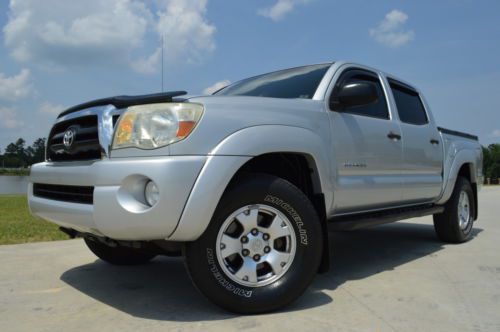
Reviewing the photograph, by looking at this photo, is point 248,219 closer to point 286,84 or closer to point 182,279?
point 182,279

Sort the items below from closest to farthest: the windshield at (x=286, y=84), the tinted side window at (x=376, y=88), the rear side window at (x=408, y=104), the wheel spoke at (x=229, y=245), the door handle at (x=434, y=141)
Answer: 1. the wheel spoke at (x=229, y=245)
2. the windshield at (x=286, y=84)
3. the tinted side window at (x=376, y=88)
4. the rear side window at (x=408, y=104)
5. the door handle at (x=434, y=141)

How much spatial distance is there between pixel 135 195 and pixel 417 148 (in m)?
3.15

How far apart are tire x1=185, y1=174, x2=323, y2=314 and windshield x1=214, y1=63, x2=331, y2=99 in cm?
112

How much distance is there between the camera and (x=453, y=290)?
11.1 feet

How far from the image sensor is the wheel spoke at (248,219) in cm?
280

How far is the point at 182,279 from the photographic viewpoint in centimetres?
378

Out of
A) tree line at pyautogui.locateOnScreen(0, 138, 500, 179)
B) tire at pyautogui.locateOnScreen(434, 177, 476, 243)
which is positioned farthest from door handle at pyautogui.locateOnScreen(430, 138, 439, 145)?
tree line at pyautogui.locateOnScreen(0, 138, 500, 179)

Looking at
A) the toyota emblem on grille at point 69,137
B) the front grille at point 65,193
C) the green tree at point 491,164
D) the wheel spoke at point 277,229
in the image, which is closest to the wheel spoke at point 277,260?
the wheel spoke at point 277,229

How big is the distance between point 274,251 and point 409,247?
3.05 meters

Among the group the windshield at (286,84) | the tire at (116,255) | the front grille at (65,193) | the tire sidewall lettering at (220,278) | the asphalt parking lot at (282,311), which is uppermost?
the windshield at (286,84)

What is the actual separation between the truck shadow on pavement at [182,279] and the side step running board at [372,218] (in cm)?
45

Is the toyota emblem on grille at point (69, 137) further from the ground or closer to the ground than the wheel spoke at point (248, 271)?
further from the ground

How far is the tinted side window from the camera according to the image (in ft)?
12.9

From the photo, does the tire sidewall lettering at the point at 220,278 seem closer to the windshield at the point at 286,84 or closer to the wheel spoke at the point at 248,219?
the wheel spoke at the point at 248,219
